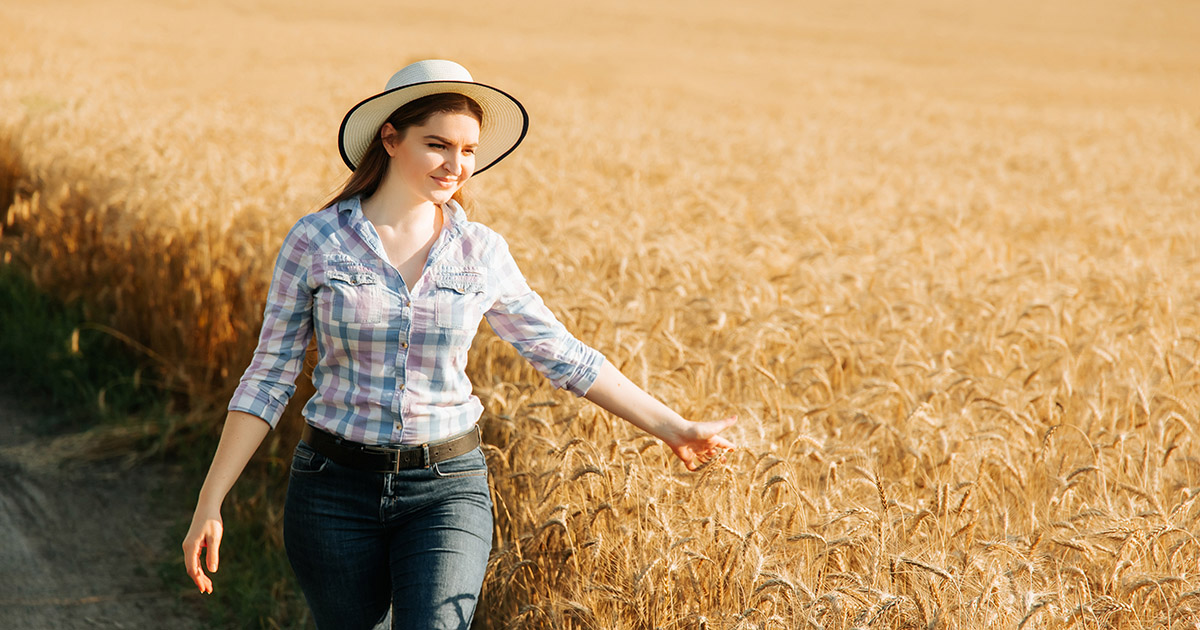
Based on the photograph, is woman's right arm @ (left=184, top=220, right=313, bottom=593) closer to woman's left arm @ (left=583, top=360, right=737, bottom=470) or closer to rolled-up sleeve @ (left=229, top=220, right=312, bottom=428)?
rolled-up sleeve @ (left=229, top=220, right=312, bottom=428)

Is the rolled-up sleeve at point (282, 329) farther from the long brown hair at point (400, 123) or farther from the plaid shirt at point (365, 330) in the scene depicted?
the long brown hair at point (400, 123)

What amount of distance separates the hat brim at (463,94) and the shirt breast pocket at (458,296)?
32 centimetres

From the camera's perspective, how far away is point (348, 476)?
7.19 ft

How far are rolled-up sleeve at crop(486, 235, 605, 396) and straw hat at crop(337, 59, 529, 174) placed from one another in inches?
12.0

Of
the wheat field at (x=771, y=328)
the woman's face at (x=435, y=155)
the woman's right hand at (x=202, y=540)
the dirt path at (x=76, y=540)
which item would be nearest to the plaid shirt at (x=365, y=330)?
the woman's face at (x=435, y=155)

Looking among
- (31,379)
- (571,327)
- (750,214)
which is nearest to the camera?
(571,327)

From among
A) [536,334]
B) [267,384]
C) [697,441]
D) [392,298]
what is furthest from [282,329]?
[697,441]

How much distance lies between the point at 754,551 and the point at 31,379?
171 inches

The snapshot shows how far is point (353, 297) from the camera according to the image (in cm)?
216

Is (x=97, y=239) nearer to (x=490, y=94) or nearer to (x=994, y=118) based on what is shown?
(x=490, y=94)

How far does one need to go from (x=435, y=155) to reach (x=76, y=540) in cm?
276

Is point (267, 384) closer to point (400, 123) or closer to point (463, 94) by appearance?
point (400, 123)

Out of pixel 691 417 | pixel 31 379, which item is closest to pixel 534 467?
pixel 691 417

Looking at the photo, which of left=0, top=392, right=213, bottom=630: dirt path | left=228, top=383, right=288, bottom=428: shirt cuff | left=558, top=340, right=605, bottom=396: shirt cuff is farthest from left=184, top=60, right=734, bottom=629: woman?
left=0, top=392, right=213, bottom=630: dirt path
